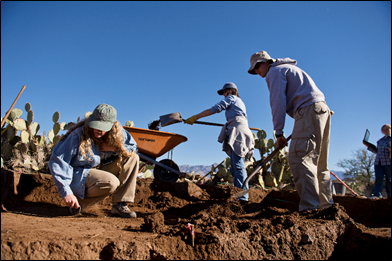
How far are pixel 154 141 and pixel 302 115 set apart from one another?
2.84 metres

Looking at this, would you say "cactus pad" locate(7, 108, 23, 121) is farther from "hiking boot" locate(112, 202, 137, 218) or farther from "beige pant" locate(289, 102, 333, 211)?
"beige pant" locate(289, 102, 333, 211)

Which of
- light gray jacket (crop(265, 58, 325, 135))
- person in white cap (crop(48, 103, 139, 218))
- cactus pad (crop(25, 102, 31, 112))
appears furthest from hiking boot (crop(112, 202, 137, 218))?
cactus pad (crop(25, 102, 31, 112))

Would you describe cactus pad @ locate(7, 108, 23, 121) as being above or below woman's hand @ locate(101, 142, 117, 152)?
above

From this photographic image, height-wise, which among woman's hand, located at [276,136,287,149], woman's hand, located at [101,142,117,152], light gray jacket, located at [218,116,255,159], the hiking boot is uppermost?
light gray jacket, located at [218,116,255,159]

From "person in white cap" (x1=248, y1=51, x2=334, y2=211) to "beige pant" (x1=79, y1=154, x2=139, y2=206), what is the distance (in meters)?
1.48

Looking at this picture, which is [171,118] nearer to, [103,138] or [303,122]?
[103,138]

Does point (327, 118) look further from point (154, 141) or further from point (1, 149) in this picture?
point (1, 149)

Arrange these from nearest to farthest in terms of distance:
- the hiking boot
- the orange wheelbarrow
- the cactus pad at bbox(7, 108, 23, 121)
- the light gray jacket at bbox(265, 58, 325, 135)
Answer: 1. the light gray jacket at bbox(265, 58, 325, 135)
2. the hiking boot
3. the orange wheelbarrow
4. the cactus pad at bbox(7, 108, 23, 121)

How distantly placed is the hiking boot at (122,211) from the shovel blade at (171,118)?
77.1 inches

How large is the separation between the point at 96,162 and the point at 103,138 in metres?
0.23

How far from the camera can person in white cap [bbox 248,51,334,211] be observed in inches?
85.4

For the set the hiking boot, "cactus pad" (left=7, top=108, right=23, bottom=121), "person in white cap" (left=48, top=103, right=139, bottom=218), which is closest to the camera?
"person in white cap" (left=48, top=103, right=139, bottom=218)

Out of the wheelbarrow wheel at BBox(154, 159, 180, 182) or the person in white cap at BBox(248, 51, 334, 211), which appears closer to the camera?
the person in white cap at BBox(248, 51, 334, 211)

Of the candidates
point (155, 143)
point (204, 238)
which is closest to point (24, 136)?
point (155, 143)
